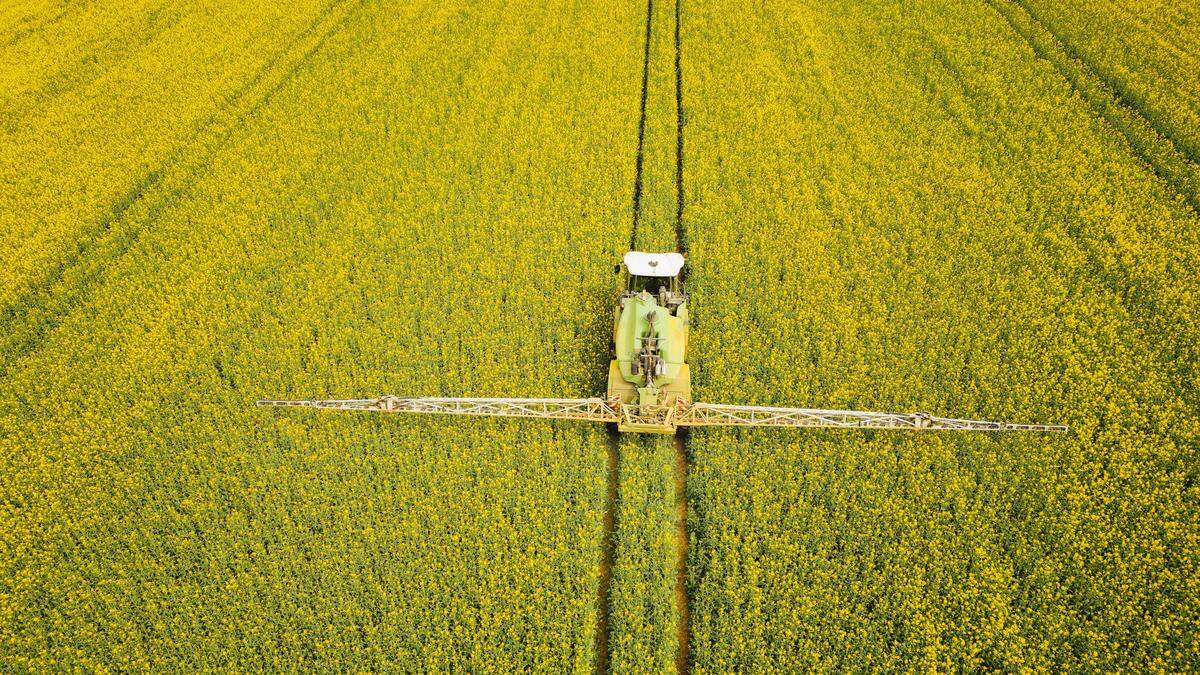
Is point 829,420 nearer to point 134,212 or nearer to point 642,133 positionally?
point 642,133

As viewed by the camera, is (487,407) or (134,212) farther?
(134,212)

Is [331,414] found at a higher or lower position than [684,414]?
lower

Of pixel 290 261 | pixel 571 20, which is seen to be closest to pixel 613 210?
pixel 290 261

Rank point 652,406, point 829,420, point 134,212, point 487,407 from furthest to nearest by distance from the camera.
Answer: point 134,212
point 487,407
point 829,420
point 652,406

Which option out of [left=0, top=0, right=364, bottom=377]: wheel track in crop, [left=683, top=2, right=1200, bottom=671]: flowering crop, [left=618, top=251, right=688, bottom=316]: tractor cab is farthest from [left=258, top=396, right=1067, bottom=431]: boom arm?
[left=0, top=0, right=364, bottom=377]: wheel track in crop

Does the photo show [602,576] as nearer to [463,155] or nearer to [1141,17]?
[463,155]

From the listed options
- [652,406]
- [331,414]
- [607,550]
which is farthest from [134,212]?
[607,550]

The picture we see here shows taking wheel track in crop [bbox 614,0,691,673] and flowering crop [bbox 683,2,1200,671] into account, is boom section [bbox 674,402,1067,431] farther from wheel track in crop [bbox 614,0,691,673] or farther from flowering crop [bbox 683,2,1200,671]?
wheel track in crop [bbox 614,0,691,673]
